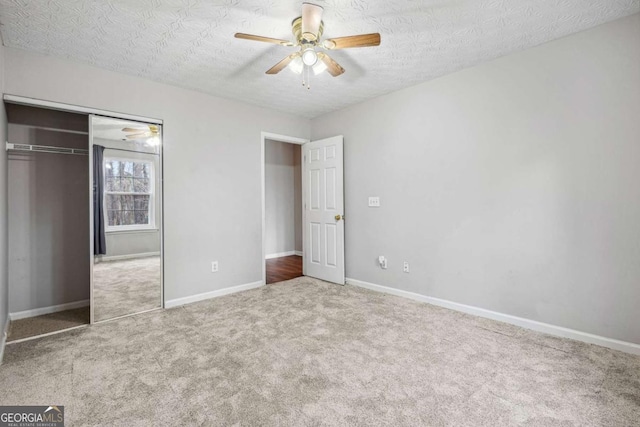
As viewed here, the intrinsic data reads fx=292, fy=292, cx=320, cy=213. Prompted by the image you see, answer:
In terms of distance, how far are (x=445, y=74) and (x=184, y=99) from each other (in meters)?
2.98

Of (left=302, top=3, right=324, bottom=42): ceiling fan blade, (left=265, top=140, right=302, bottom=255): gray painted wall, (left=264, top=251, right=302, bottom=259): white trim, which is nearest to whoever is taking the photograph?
(left=302, top=3, right=324, bottom=42): ceiling fan blade

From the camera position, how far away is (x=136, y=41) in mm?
2459

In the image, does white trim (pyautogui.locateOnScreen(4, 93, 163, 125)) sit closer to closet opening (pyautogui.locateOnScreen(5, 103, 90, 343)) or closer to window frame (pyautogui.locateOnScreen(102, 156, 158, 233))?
window frame (pyautogui.locateOnScreen(102, 156, 158, 233))

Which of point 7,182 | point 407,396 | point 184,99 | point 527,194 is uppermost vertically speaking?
point 184,99

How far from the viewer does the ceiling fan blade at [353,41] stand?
2031 mm

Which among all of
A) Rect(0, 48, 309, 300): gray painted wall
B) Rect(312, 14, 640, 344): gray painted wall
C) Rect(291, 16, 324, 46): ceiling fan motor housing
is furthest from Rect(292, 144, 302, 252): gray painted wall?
Rect(291, 16, 324, 46): ceiling fan motor housing

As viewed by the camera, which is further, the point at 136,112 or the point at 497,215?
the point at 136,112

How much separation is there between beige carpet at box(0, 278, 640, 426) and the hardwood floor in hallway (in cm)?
162

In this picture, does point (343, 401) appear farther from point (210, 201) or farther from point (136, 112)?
point (136, 112)

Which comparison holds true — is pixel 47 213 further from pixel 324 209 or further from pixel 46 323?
pixel 324 209

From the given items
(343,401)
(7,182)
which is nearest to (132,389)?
(343,401)

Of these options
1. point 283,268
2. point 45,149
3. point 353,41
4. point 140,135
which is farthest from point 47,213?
point 353,41

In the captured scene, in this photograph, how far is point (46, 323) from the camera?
290cm

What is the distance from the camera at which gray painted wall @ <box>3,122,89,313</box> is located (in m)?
3.02
